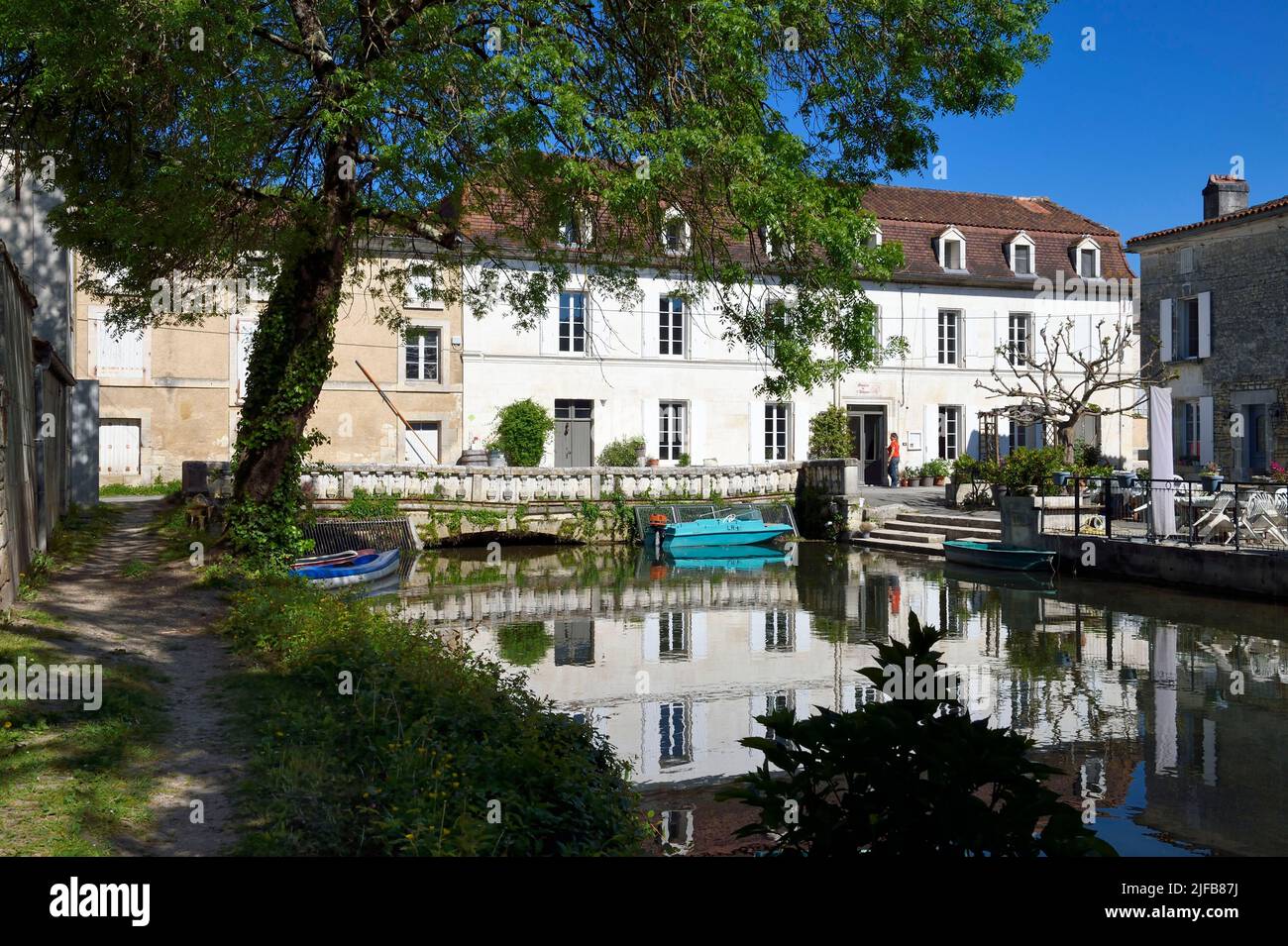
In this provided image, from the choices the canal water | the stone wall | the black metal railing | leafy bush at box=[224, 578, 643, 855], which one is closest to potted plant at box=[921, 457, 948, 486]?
the stone wall

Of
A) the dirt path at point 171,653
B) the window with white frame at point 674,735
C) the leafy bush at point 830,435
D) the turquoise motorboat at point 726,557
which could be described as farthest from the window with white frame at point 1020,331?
the window with white frame at point 674,735

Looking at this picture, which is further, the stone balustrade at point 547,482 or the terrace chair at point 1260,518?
the stone balustrade at point 547,482

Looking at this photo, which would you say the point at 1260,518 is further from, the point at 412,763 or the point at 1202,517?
the point at 412,763

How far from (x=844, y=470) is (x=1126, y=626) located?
494 inches

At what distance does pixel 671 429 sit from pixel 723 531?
299 inches

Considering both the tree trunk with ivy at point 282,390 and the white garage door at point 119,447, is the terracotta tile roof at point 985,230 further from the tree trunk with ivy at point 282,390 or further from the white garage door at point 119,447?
the tree trunk with ivy at point 282,390

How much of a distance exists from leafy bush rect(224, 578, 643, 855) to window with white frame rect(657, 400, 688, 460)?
24226 millimetres

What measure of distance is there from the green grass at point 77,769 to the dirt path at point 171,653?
126 mm

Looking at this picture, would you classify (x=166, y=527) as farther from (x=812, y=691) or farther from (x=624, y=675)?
(x=812, y=691)

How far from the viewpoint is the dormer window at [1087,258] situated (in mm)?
36000

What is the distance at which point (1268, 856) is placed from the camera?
20.5 feet

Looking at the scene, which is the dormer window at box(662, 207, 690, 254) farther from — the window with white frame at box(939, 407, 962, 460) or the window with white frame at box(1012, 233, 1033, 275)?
the window with white frame at box(1012, 233, 1033, 275)

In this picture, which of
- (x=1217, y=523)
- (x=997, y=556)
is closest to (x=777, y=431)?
(x=997, y=556)
